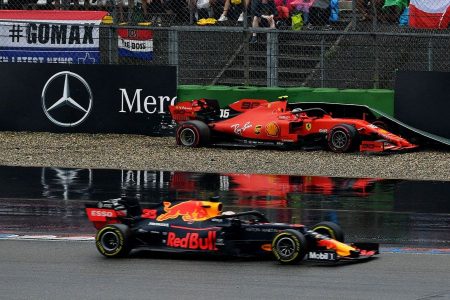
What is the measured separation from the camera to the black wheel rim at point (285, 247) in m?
9.91

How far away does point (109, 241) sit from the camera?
10.5m

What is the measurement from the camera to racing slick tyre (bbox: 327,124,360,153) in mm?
18469

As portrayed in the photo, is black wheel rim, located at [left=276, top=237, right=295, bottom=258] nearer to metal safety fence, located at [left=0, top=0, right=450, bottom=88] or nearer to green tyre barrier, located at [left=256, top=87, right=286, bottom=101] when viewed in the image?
metal safety fence, located at [left=0, top=0, right=450, bottom=88]

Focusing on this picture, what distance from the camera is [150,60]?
21641 millimetres

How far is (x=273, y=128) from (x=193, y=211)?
8.70 metres

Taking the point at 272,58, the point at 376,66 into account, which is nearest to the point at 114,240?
the point at 376,66

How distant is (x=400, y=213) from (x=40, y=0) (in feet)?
39.7

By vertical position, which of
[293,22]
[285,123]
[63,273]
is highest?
[293,22]

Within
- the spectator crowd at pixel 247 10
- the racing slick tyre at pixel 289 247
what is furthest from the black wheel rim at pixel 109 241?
the spectator crowd at pixel 247 10

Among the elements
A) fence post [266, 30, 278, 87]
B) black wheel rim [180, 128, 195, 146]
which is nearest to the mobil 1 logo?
black wheel rim [180, 128, 195, 146]

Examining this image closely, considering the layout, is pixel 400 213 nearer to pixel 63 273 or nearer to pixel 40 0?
pixel 63 273

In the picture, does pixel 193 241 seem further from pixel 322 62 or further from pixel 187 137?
pixel 322 62

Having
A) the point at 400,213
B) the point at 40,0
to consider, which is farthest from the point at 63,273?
the point at 40,0

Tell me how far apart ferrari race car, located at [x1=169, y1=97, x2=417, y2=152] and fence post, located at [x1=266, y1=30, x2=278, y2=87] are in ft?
4.48
